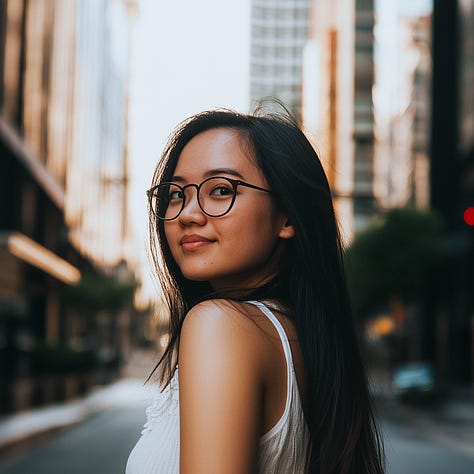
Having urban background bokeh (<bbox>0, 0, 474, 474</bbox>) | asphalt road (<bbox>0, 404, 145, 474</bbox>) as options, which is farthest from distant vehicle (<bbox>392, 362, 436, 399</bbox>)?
asphalt road (<bbox>0, 404, 145, 474</bbox>)

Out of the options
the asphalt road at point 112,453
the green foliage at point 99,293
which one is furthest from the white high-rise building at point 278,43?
the asphalt road at point 112,453

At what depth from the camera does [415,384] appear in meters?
31.6

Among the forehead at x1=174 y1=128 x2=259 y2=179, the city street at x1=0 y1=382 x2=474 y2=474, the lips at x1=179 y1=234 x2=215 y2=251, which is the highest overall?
the forehead at x1=174 y1=128 x2=259 y2=179

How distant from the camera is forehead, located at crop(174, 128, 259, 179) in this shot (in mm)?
1756

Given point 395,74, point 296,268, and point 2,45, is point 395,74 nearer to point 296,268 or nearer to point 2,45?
point 2,45

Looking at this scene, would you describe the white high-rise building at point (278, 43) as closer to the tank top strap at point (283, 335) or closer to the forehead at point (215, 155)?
the forehead at point (215, 155)

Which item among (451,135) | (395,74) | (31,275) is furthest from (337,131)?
(31,275)

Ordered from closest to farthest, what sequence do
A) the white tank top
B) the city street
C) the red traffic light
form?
the white tank top < the red traffic light < the city street

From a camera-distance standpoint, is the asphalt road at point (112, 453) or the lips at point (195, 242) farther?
the asphalt road at point (112, 453)

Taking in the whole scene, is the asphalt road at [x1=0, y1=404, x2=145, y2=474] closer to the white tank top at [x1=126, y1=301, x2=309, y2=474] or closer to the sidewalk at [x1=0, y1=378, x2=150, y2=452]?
the sidewalk at [x1=0, y1=378, x2=150, y2=452]

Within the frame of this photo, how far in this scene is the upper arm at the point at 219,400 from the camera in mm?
1447

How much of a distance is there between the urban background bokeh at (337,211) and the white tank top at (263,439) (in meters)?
0.60

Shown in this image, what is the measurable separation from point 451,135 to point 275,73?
107 meters

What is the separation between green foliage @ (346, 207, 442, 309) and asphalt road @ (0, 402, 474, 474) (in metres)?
18.2
